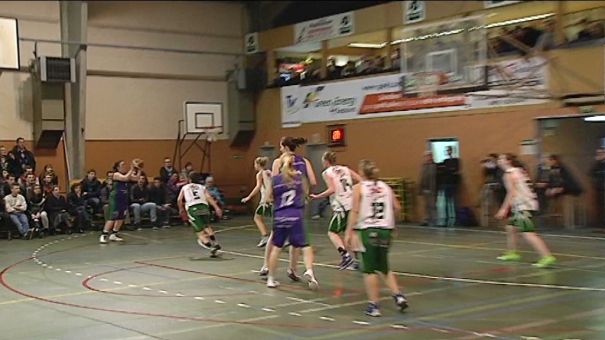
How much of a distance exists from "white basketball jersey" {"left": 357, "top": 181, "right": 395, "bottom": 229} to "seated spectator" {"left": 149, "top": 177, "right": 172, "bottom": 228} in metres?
15.2

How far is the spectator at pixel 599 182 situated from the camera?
61.6ft

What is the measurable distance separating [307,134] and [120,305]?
17005 mm

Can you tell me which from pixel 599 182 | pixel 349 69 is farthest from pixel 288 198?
pixel 349 69

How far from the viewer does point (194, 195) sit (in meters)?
14.9

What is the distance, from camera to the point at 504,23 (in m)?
21.2

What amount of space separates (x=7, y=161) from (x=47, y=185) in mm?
1765

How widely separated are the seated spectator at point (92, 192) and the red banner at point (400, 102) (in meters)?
8.33

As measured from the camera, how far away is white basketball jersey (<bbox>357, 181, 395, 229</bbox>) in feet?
29.6

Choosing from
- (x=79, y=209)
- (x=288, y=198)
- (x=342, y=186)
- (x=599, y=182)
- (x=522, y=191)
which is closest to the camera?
(x=288, y=198)

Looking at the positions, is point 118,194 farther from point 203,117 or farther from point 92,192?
point 203,117

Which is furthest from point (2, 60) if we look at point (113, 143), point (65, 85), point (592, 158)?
point (592, 158)

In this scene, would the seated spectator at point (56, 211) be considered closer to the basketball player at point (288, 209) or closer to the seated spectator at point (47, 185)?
the seated spectator at point (47, 185)

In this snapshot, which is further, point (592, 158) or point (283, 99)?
point (283, 99)

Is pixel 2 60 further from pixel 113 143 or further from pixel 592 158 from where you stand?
pixel 592 158
